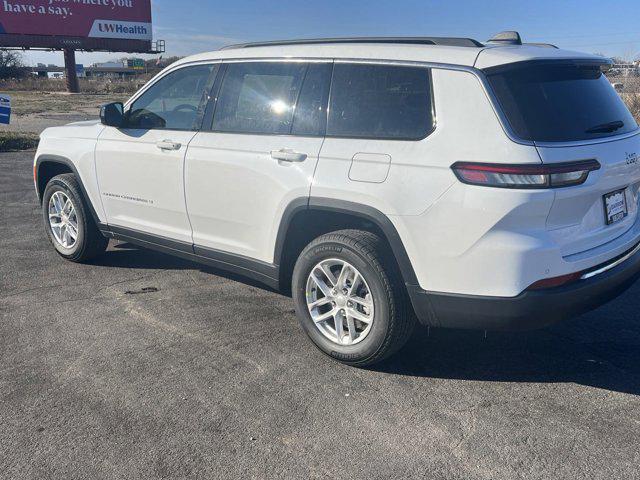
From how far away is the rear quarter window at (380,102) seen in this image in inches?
134

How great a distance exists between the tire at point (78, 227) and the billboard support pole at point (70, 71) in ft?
157

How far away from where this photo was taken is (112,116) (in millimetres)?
4938

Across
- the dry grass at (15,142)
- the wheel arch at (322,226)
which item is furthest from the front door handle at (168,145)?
the dry grass at (15,142)

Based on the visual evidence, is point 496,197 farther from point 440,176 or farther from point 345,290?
point 345,290

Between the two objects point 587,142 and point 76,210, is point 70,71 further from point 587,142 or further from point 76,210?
point 587,142

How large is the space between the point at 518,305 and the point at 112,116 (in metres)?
3.48

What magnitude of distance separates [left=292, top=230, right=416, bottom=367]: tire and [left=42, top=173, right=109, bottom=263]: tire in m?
2.49

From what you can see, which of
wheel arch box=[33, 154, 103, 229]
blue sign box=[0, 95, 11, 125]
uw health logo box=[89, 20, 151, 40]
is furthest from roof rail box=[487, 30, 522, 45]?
uw health logo box=[89, 20, 151, 40]

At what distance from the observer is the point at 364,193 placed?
3.45m

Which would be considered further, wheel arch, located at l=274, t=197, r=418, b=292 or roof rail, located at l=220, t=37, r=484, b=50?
roof rail, located at l=220, t=37, r=484, b=50

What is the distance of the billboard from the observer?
47500mm

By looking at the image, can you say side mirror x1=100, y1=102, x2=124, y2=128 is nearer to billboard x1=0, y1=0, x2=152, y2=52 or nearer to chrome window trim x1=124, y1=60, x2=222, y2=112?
chrome window trim x1=124, y1=60, x2=222, y2=112

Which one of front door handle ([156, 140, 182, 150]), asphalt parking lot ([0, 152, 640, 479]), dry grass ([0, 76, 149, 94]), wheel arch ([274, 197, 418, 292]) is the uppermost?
front door handle ([156, 140, 182, 150])

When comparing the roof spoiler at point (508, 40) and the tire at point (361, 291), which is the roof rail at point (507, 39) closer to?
the roof spoiler at point (508, 40)
